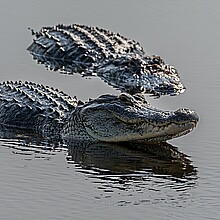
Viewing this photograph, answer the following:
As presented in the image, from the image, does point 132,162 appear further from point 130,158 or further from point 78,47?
point 78,47

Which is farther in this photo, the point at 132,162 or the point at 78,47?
the point at 78,47

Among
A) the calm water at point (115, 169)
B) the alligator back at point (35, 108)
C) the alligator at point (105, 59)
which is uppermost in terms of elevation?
the alligator at point (105, 59)

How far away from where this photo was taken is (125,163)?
831 centimetres

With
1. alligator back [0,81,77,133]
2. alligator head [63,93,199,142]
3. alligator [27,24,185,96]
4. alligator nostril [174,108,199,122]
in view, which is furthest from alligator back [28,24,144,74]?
alligator nostril [174,108,199,122]

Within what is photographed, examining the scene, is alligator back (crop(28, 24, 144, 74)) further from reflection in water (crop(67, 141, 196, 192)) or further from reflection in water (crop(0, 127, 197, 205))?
reflection in water (crop(67, 141, 196, 192))

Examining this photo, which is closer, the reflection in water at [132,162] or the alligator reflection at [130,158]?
the reflection in water at [132,162]

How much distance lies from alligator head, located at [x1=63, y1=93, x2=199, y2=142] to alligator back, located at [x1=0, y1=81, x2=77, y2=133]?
15.8 inches

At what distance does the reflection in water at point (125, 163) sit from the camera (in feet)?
24.4

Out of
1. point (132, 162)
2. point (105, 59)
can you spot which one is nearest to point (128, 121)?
point (132, 162)

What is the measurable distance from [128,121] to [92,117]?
0.48 metres

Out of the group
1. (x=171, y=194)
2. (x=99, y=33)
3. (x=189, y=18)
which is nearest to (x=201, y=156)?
(x=171, y=194)

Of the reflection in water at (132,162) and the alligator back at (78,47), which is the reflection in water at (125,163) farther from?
the alligator back at (78,47)

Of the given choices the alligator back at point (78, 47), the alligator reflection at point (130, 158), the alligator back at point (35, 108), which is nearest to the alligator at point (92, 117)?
the alligator back at point (35, 108)

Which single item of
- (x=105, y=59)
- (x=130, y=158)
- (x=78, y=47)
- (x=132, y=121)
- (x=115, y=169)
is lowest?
(x=115, y=169)
